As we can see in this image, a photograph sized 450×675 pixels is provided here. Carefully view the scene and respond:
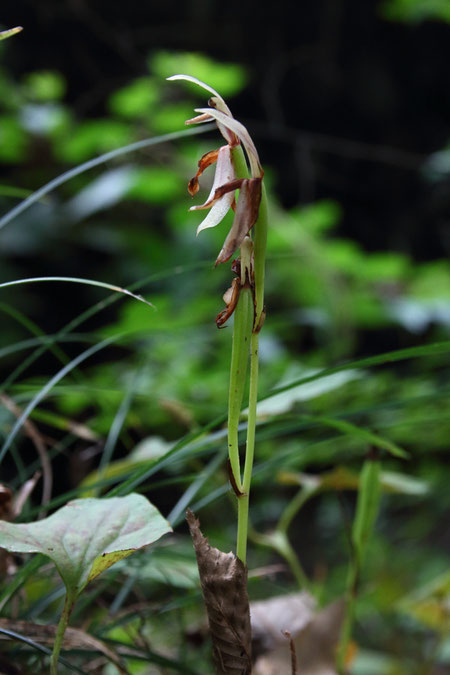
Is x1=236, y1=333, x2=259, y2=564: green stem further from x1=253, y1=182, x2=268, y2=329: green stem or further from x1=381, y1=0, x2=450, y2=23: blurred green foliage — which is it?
x1=381, y1=0, x2=450, y2=23: blurred green foliage

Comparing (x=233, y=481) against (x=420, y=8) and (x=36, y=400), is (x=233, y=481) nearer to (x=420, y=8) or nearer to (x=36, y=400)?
(x=36, y=400)

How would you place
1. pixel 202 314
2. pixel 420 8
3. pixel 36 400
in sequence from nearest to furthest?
pixel 36 400 < pixel 202 314 < pixel 420 8

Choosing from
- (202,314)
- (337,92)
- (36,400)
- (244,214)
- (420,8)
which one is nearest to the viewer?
(244,214)

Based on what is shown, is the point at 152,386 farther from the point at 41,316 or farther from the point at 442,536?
the point at 442,536

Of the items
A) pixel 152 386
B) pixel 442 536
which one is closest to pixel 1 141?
pixel 152 386

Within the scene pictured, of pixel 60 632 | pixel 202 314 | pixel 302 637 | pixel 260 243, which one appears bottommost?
pixel 202 314

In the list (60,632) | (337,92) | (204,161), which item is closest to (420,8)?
(337,92)

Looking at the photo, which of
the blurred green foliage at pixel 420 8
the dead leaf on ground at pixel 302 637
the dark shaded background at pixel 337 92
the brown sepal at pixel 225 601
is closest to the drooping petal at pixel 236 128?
the brown sepal at pixel 225 601
